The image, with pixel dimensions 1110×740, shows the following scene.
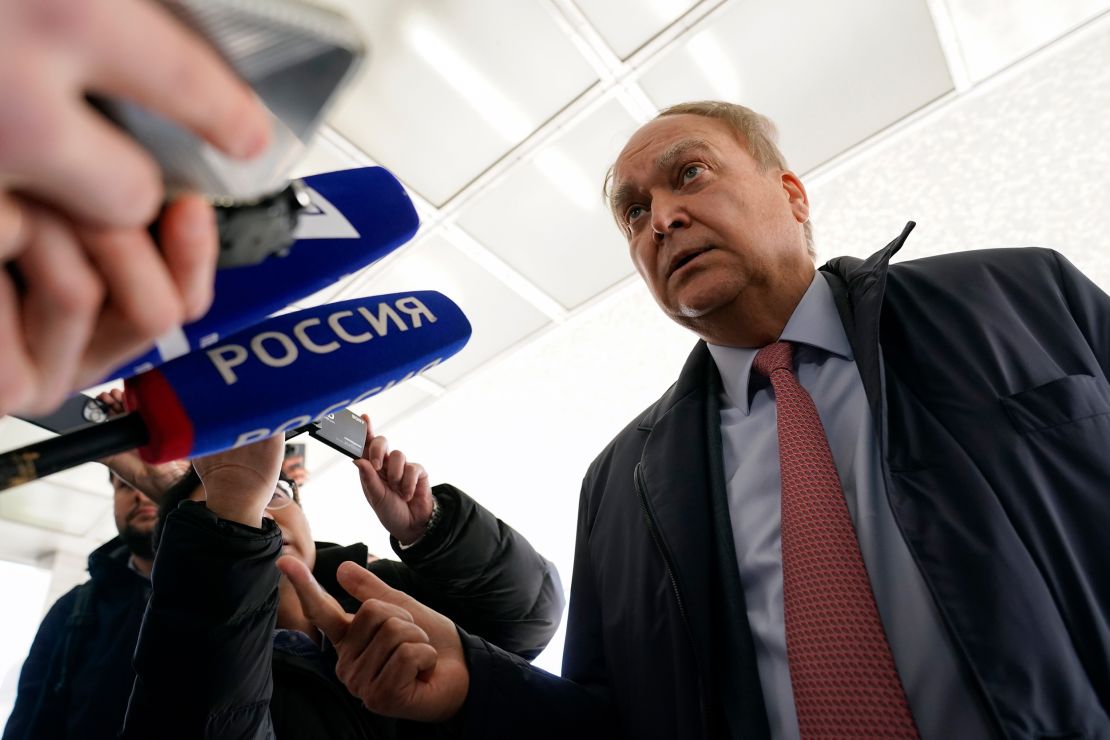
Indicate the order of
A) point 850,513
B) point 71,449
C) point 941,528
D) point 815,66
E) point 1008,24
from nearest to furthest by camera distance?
point 71,449 < point 941,528 < point 850,513 < point 1008,24 < point 815,66

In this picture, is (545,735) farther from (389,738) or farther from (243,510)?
(243,510)

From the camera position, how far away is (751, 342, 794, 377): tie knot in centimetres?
83

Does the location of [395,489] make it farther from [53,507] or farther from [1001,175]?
[53,507]

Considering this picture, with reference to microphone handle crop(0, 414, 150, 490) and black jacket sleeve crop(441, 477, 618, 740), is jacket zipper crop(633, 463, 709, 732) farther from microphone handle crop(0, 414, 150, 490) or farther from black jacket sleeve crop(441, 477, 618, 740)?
microphone handle crop(0, 414, 150, 490)

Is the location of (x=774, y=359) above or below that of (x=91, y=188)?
above

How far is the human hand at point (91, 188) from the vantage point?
0.58ft

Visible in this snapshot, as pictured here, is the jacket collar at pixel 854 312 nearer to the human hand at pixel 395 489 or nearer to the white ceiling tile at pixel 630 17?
the human hand at pixel 395 489

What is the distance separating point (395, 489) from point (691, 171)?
62 cm

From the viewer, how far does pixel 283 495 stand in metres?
1.10

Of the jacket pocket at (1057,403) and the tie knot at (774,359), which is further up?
the tie knot at (774,359)

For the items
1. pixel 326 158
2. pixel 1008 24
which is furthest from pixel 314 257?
pixel 1008 24

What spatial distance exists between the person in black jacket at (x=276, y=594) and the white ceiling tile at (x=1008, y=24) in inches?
59.9

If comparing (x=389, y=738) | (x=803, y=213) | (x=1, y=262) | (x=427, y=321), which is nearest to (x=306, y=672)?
(x=389, y=738)

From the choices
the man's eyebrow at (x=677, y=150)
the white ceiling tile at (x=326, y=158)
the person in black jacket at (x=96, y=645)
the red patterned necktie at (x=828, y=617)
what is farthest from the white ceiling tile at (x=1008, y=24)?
the person in black jacket at (x=96, y=645)
